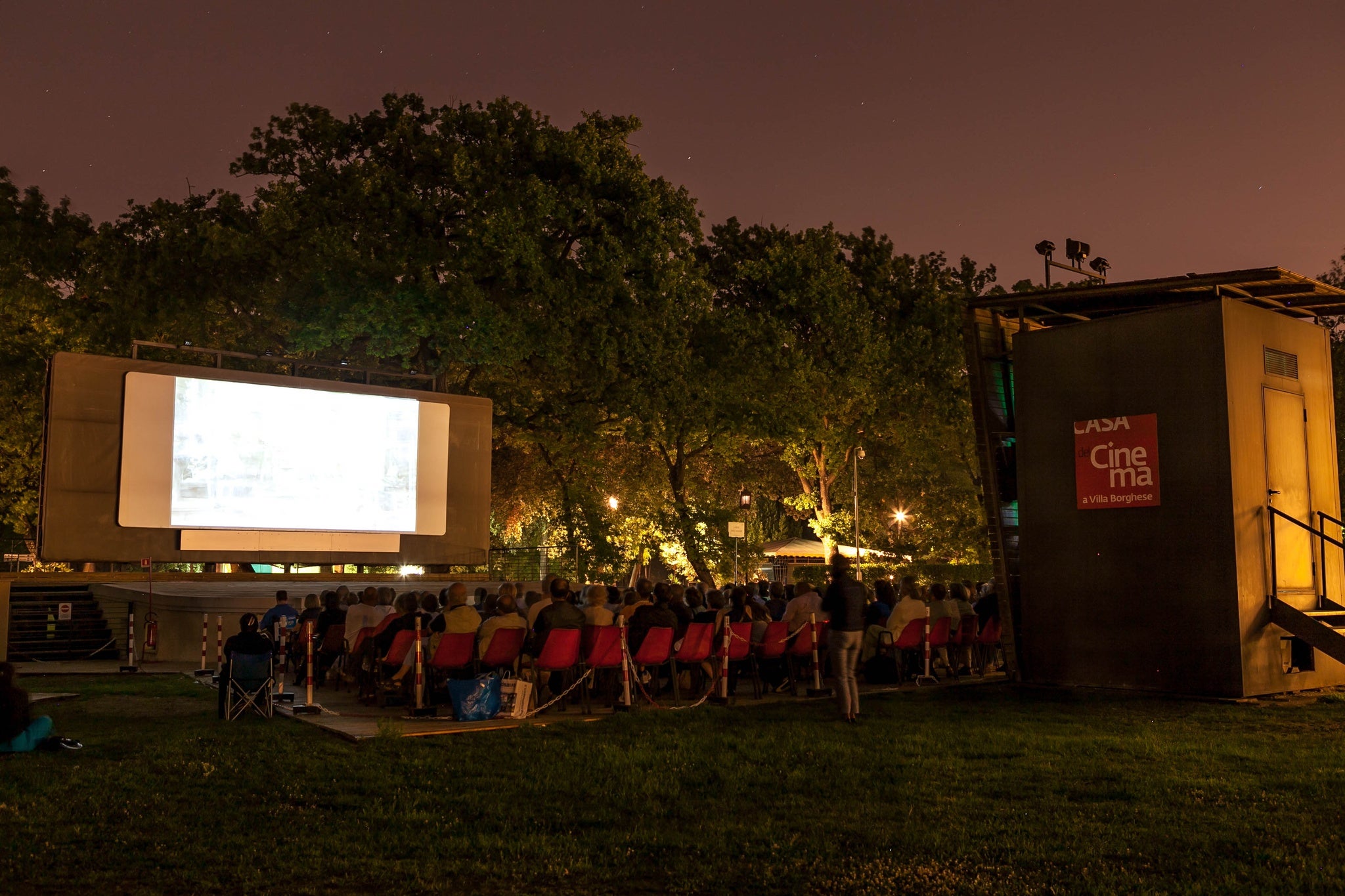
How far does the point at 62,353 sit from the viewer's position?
18.7m

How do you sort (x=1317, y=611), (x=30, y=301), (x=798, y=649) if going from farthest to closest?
1. (x=30, y=301)
2. (x=798, y=649)
3. (x=1317, y=611)

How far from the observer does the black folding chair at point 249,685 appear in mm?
11180

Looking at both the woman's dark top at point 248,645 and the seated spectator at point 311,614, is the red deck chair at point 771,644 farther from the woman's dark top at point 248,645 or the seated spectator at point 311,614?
the seated spectator at point 311,614

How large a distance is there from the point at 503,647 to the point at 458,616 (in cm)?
62

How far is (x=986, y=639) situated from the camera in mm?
16203

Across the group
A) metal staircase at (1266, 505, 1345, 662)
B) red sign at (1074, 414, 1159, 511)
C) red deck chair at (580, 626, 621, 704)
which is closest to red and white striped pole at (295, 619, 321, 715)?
red deck chair at (580, 626, 621, 704)

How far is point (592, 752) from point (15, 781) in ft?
12.5

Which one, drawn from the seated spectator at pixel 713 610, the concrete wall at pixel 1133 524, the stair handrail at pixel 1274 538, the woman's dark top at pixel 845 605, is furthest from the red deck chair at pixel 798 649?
the stair handrail at pixel 1274 538

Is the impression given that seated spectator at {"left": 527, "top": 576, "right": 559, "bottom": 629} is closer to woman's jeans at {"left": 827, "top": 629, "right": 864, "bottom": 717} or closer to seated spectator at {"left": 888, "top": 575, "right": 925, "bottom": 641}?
woman's jeans at {"left": 827, "top": 629, "right": 864, "bottom": 717}

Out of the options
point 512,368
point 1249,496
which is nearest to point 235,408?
point 512,368

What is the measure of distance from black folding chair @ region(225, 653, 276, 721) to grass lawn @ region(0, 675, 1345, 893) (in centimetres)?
28

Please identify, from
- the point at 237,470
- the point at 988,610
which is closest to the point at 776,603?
the point at 988,610

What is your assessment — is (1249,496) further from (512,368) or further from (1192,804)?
(512,368)

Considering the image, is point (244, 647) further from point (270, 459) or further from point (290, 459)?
point (290, 459)
